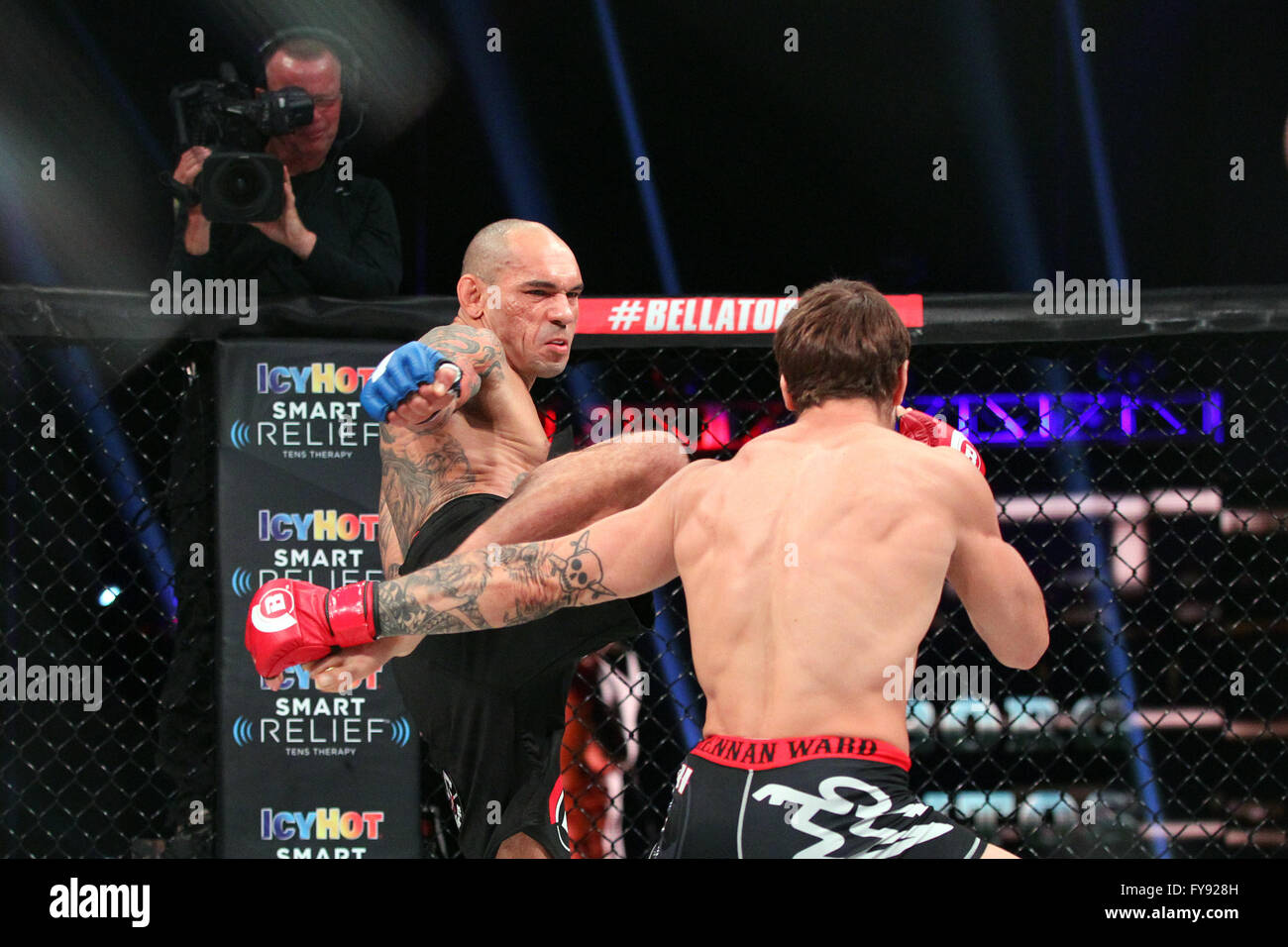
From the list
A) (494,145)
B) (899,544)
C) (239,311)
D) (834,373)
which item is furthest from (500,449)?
(494,145)

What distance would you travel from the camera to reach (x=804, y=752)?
1.56 metres

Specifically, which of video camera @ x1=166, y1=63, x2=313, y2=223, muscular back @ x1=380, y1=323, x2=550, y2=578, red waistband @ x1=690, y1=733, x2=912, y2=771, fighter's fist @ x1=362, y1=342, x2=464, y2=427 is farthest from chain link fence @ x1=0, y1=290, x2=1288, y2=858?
red waistband @ x1=690, y1=733, x2=912, y2=771

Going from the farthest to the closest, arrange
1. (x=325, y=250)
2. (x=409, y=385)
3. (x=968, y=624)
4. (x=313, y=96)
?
1. (x=313, y=96)
2. (x=968, y=624)
3. (x=325, y=250)
4. (x=409, y=385)

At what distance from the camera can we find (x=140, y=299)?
2.57m

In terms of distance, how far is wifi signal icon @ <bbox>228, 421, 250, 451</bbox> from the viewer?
102 inches

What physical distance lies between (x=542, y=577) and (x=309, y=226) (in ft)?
6.17

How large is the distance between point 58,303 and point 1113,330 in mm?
2199

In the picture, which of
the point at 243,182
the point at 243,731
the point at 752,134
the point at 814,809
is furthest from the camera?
the point at 752,134

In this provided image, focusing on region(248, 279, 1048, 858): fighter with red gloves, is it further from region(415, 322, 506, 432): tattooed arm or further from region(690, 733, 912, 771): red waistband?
region(415, 322, 506, 432): tattooed arm

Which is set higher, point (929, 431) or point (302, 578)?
point (929, 431)

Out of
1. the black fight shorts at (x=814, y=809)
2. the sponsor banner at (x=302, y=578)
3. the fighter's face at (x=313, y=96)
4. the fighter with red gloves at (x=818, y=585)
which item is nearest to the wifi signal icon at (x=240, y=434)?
the sponsor banner at (x=302, y=578)

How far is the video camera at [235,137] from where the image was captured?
9.80ft

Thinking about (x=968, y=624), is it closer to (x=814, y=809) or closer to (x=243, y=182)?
(x=814, y=809)

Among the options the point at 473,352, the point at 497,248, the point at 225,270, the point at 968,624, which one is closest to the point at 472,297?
the point at 497,248
